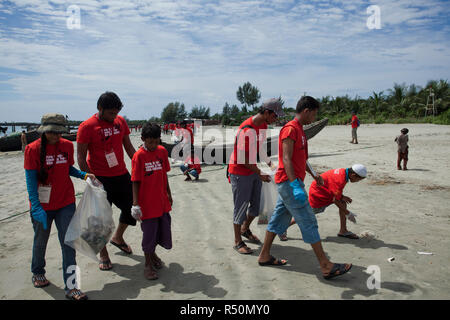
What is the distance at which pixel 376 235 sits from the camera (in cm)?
446

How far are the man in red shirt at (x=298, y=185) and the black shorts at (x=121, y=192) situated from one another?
5.62 ft

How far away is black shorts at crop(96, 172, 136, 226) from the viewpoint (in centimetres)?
370

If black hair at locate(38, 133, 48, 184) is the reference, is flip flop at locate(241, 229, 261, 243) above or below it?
below

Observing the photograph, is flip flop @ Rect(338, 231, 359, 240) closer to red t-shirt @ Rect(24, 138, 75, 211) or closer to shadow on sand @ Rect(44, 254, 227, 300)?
shadow on sand @ Rect(44, 254, 227, 300)

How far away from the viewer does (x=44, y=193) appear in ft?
10.1

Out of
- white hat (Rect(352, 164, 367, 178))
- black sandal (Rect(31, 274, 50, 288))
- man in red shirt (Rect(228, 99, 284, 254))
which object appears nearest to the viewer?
black sandal (Rect(31, 274, 50, 288))

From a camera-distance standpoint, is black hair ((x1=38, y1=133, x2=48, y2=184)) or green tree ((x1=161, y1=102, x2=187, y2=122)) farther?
green tree ((x1=161, y1=102, x2=187, y2=122))

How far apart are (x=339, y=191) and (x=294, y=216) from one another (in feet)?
3.83

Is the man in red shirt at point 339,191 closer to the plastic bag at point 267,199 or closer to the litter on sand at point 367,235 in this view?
the litter on sand at point 367,235

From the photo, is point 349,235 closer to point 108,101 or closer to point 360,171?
point 360,171

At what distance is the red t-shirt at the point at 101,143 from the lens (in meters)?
3.51

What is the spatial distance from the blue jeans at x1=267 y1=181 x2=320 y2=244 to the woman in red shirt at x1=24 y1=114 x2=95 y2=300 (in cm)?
205

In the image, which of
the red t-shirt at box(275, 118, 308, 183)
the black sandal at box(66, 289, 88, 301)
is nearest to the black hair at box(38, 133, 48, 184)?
the black sandal at box(66, 289, 88, 301)
